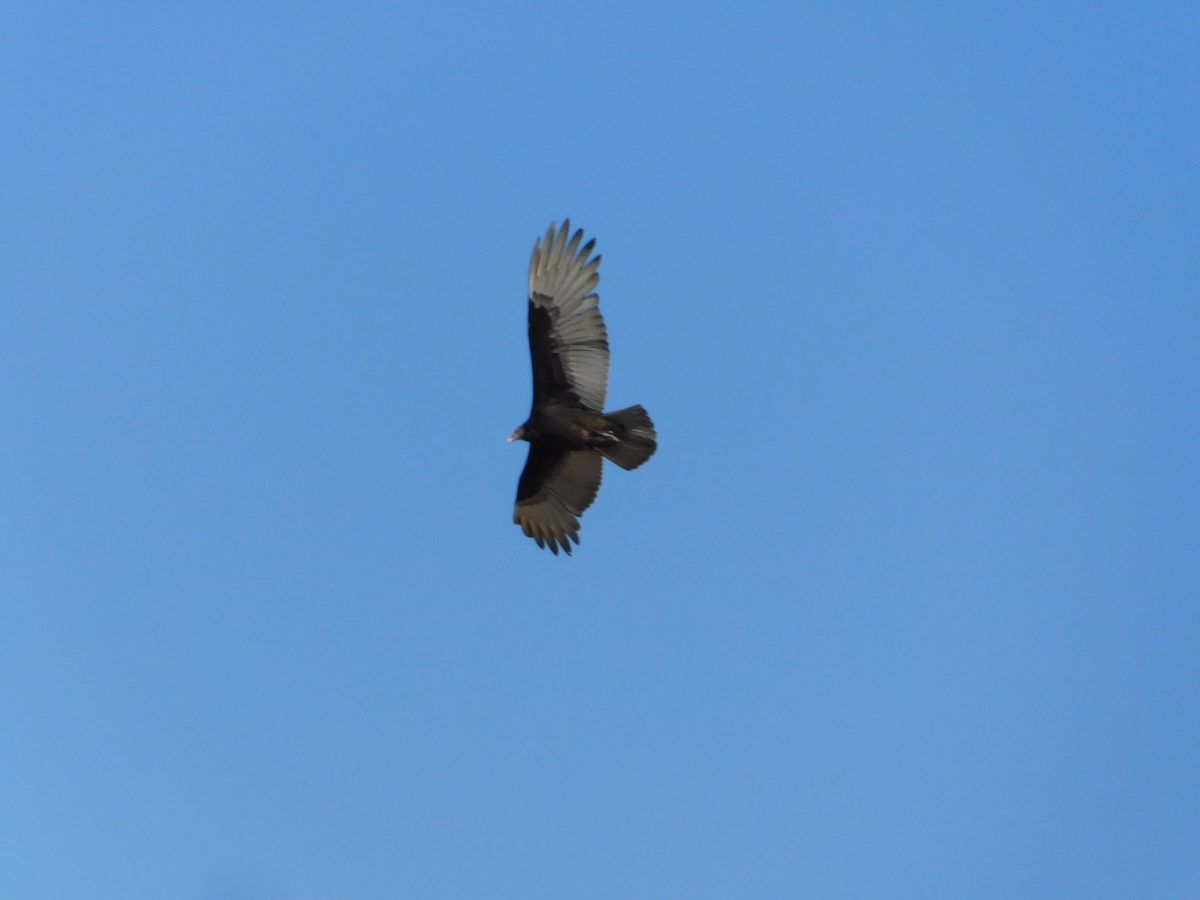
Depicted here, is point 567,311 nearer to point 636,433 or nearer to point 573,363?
point 573,363

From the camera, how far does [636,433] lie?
23.5 m

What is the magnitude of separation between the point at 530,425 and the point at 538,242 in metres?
2.52

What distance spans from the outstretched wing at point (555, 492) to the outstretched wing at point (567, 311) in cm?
119

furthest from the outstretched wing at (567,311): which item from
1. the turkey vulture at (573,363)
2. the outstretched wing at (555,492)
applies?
the outstretched wing at (555,492)

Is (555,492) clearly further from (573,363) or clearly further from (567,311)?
(567,311)

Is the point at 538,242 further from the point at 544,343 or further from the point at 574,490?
the point at 574,490

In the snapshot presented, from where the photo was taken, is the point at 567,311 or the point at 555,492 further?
the point at 555,492

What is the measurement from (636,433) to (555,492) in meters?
1.79

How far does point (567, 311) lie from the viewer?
23.6 meters

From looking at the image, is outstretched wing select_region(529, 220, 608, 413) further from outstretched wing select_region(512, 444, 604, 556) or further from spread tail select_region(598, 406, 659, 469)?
outstretched wing select_region(512, 444, 604, 556)

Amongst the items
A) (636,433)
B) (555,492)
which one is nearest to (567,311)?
(636,433)

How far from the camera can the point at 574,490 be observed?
80.4 ft

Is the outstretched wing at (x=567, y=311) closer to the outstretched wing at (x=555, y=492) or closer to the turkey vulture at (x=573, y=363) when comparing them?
the turkey vulture at (x=573, y=363)

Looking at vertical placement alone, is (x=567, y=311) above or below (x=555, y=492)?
above
